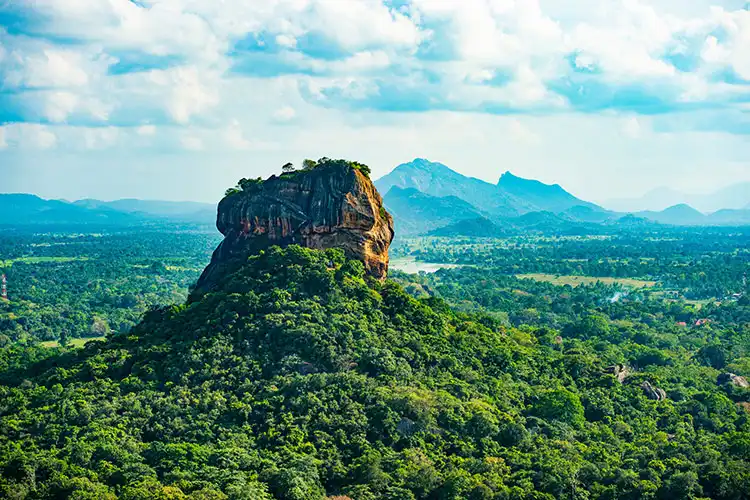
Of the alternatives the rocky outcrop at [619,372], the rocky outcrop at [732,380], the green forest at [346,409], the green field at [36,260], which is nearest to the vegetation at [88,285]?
the green field at [36,260]

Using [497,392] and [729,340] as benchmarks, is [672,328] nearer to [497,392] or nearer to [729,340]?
[729,340]

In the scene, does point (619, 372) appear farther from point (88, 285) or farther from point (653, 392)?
point (88, 285)

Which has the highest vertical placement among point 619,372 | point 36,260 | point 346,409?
point 36,260

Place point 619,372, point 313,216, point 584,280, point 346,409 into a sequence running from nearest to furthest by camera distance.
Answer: point 346,409, point 619,372, point 313,216, point 584,280

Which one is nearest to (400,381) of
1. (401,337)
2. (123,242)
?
(401,337)

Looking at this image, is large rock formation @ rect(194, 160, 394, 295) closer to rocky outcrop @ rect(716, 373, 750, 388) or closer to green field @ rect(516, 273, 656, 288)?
rocky outcrop @ rect(716, 373, 750, 388)

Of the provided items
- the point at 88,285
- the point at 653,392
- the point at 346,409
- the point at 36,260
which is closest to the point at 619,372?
the point at 653,392

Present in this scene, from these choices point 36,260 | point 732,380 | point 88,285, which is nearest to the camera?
point 732,380
